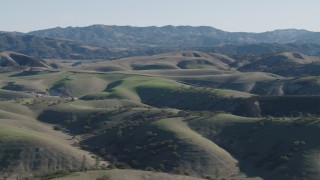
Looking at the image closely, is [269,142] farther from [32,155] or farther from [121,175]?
[32,155]

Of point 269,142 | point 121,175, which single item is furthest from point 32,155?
point 269,142

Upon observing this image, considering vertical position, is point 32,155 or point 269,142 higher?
point 269,142

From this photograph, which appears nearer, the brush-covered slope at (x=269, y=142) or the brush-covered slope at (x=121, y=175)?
the brush-covered slope at (x=121, y=175)

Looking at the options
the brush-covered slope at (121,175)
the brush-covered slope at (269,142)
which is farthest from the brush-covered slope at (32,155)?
the brush-covered slope at (269,142)

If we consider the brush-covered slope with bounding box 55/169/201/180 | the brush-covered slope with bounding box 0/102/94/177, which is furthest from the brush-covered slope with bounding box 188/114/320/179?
the brush-covered slope with bounding box 0/102/94/177

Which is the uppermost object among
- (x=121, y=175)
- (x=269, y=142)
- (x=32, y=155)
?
(x=121, y=175)

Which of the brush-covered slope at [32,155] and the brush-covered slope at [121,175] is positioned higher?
the brush-covered slope at [121,175]

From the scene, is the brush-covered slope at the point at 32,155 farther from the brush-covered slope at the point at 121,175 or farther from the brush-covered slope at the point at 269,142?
the brush-covered slope at the point at 269,142

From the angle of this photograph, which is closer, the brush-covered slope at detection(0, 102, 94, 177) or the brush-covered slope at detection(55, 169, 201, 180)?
the brush-covered slope at detection(55, 169, 201, 180)

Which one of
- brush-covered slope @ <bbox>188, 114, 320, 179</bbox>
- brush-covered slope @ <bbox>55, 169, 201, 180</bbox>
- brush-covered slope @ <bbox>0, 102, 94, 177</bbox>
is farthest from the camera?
brush-covered slope @ <bbox>0, 102, 94, 177</bbox>

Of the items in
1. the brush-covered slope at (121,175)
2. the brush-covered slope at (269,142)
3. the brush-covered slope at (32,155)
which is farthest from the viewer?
the brush-covered slope at (32,155)

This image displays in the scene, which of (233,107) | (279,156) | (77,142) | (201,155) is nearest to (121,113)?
(77,142)

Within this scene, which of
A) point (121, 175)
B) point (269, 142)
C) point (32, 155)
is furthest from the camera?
point (269, 142)

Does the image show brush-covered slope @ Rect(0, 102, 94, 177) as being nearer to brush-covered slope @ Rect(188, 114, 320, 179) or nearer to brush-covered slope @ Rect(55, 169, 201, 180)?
brush-covered slope @ Rect(55, 169, 201, 180)
